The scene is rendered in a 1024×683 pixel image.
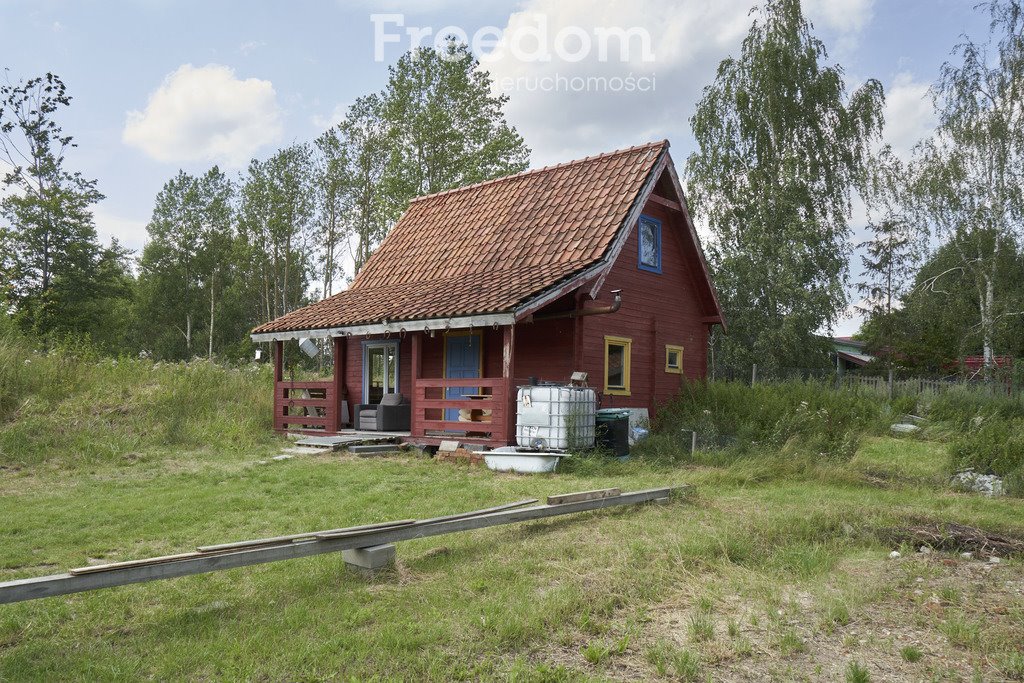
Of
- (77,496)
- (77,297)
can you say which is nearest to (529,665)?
(77,496)

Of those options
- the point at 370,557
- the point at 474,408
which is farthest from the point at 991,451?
the point at 370,557

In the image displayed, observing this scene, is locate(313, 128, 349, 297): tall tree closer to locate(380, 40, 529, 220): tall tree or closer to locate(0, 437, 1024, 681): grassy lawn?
locate(380, 40, 529, 220): tall tree

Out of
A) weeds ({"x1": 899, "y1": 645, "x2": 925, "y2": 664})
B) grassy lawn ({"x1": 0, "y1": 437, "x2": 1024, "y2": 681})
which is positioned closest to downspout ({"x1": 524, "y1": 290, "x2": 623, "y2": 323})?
grassy lawn ({"x1": 0, "y1": 437, "x2": 1024, "y2": 681})

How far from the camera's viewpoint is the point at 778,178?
2959 centimetres

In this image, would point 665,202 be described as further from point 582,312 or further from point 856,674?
point 856,674

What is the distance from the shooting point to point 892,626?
4949 millimetres

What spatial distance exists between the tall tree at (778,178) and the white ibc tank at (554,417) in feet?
55.0

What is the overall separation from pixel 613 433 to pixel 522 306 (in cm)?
278

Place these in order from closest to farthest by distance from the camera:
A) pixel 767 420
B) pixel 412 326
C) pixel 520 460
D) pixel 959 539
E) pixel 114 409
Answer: pixel 959 539, pixel 520 460, pixel 412 326, pixel 767 420, pixel 114 409

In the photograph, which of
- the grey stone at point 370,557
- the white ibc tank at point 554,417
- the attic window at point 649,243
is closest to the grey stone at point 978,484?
the white ibc tank at point 554,417

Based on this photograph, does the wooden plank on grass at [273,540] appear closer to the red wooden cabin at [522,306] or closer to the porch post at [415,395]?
the red wooden cabin at [522,306]

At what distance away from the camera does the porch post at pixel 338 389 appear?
17.1 m

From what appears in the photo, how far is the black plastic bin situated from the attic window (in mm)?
4808

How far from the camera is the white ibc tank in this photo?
12.2m
